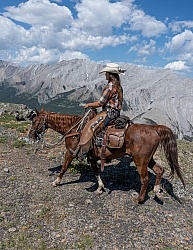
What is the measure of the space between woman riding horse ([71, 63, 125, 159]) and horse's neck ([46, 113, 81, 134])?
1.10m

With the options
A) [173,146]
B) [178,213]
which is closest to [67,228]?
[178,213]

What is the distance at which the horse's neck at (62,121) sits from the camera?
11602mm

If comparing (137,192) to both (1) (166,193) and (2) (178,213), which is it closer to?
(1) (166,193)

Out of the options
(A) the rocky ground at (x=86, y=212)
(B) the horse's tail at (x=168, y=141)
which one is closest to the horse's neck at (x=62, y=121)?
(A) the rocky ground at (x=86, y=212)

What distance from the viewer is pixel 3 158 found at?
579 inches

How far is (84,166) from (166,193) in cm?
422

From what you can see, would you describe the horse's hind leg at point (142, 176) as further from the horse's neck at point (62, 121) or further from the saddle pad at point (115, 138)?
the horse's neck at point (62, 121)

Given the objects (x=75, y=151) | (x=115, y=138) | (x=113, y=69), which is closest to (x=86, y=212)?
(x=75, y=151)

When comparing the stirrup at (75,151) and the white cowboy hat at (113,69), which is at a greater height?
the white cowboy hat at (113,69)

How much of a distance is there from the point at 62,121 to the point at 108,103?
2400 millimetres

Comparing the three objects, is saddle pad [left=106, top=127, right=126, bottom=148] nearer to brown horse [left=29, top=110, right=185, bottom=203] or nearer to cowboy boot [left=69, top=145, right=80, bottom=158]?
brown horse [left=29, top=110, right=185, bottom=203]

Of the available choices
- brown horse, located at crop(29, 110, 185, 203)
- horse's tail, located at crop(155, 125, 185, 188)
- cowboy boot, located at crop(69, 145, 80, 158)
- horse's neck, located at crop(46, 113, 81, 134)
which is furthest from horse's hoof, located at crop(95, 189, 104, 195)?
horse's tail, located at crop(155, 125, 185, 188)

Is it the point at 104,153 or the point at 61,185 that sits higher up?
the point at 104,153

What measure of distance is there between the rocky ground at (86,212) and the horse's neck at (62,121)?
2237 mm
